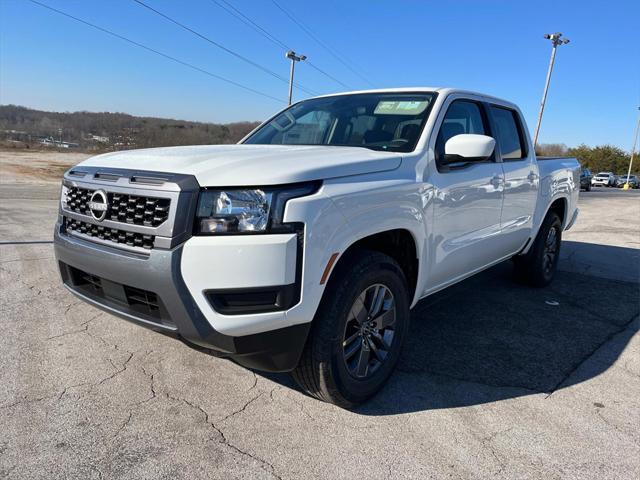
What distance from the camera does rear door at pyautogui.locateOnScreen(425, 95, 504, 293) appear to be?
319 centimetres

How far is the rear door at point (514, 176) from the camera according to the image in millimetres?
4168

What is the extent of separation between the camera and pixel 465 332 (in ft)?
13.0

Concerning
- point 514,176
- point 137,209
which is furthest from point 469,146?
point 137,209

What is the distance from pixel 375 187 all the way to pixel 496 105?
7.93 feet

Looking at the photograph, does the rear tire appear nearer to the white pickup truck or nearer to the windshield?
the white pickup truck

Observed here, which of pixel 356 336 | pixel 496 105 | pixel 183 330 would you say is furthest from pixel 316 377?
pixel 496 105

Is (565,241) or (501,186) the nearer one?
(501,186)

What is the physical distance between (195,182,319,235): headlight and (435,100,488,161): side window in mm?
1500

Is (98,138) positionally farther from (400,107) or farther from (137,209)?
(137,209)

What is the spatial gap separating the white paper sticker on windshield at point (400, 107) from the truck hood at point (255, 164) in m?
0.63

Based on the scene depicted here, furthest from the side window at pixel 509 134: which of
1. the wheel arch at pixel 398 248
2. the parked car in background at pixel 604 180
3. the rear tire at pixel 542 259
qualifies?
the parked car in background at pixel 604 180

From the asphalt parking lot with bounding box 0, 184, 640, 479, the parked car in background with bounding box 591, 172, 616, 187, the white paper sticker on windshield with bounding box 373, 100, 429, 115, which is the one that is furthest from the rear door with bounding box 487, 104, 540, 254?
the parked car in background with bounding box 591, 172, 616, 187

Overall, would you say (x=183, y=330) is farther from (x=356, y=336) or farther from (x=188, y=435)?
(x=356, y=336)

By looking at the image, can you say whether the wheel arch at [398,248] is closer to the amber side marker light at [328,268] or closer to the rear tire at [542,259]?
the amber side marker light at [328,268]
